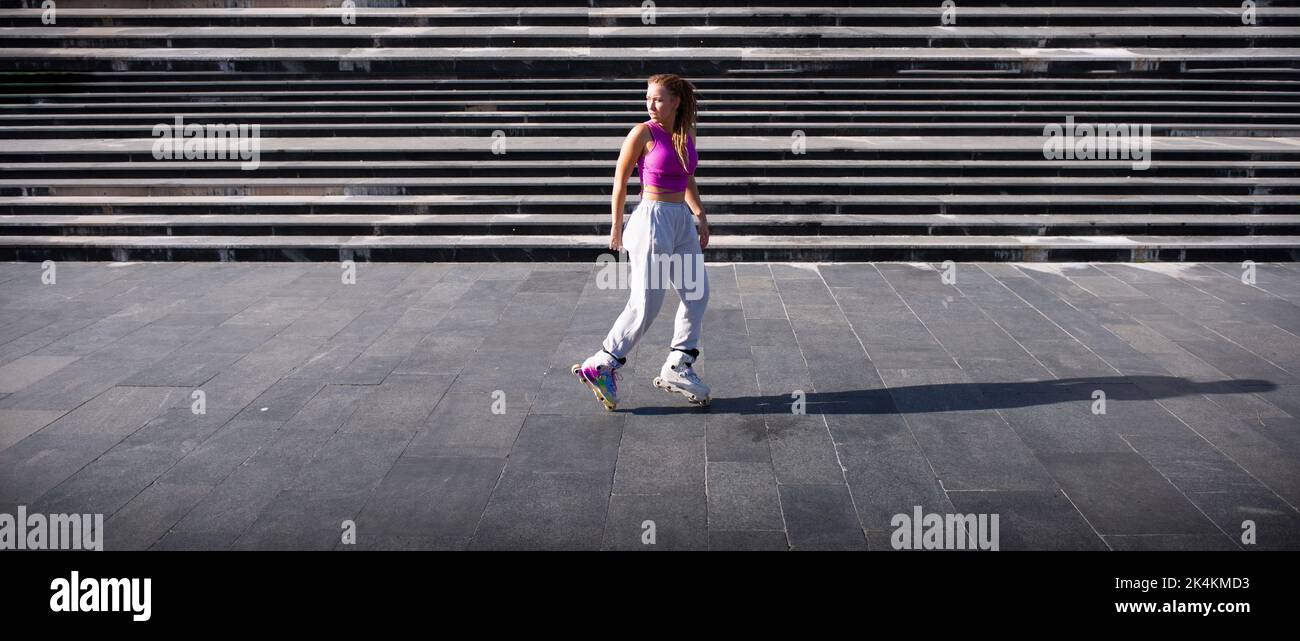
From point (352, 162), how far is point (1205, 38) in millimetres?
12034

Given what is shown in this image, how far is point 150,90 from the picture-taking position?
12.3 meters

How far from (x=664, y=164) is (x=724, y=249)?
4.12 meters

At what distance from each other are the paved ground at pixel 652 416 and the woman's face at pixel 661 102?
65.3 inches

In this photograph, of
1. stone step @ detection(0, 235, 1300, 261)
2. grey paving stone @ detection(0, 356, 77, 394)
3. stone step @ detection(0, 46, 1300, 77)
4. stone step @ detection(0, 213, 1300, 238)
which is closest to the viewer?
grey paving stone @ detection(0, 356, 77, 394)

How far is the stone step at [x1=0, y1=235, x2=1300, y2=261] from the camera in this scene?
862cm

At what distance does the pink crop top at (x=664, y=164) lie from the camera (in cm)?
464

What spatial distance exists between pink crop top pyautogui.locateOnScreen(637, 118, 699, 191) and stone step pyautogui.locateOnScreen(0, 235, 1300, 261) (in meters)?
4.02

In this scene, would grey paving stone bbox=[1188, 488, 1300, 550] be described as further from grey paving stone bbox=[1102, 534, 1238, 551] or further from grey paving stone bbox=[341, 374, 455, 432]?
grey paving stone bbox=[341, 374, 455, 432]

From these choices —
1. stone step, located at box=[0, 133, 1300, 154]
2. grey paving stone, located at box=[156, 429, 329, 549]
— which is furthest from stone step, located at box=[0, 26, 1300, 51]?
grey paving stone, located at box=[156, 429, 329, 549]

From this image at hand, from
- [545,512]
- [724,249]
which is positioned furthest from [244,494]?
[724,249]

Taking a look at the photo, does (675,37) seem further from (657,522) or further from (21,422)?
(657,522)

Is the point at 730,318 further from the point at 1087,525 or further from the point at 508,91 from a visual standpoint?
the point at 508,91

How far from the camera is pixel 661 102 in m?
4.59
